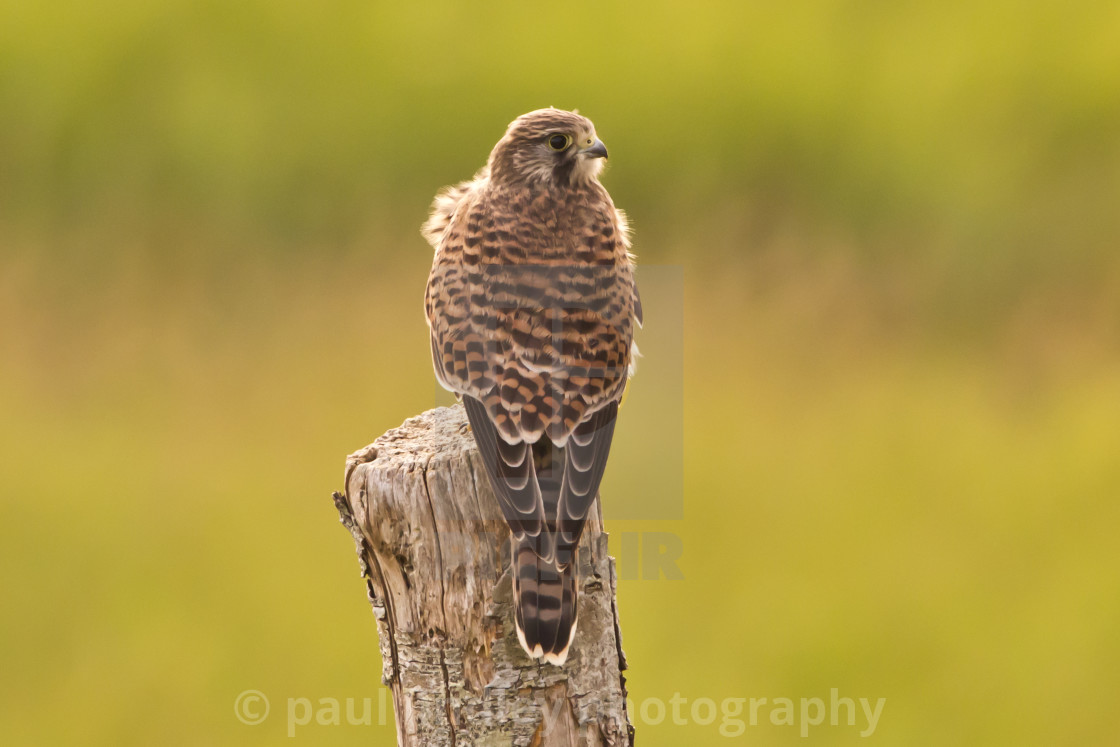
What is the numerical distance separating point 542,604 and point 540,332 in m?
0.72

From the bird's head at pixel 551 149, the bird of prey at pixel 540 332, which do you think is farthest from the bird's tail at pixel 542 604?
the bird's head at pixel 551 149

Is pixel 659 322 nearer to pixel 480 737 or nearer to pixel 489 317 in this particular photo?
pixel 489 317

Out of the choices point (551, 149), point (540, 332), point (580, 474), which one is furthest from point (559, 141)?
point (580, 474)

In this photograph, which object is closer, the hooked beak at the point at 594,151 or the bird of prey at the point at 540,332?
the bird of prey at the point at 540,332

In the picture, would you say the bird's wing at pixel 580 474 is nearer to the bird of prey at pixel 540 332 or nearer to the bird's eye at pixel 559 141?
the bird of prey at pixel 540 332

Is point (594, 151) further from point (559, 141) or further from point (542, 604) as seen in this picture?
point (542, 604)

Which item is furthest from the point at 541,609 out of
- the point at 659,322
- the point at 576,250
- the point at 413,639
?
the point at 659,322

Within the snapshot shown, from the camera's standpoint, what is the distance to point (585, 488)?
218 centimetres

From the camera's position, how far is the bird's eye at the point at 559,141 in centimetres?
282

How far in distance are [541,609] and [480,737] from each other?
32 centimetres

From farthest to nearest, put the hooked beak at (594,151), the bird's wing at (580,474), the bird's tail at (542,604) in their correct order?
the hooked beak at (594,151) → the bird's wing at (580,474) → the bird's tail at (542,604)

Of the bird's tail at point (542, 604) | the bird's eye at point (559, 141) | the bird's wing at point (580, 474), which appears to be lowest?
the bird's tail at point (542, 604)

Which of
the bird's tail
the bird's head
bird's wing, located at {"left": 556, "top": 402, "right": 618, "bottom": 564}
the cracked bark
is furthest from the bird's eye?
the bird's tail

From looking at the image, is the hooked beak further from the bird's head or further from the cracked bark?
the cracked bark
